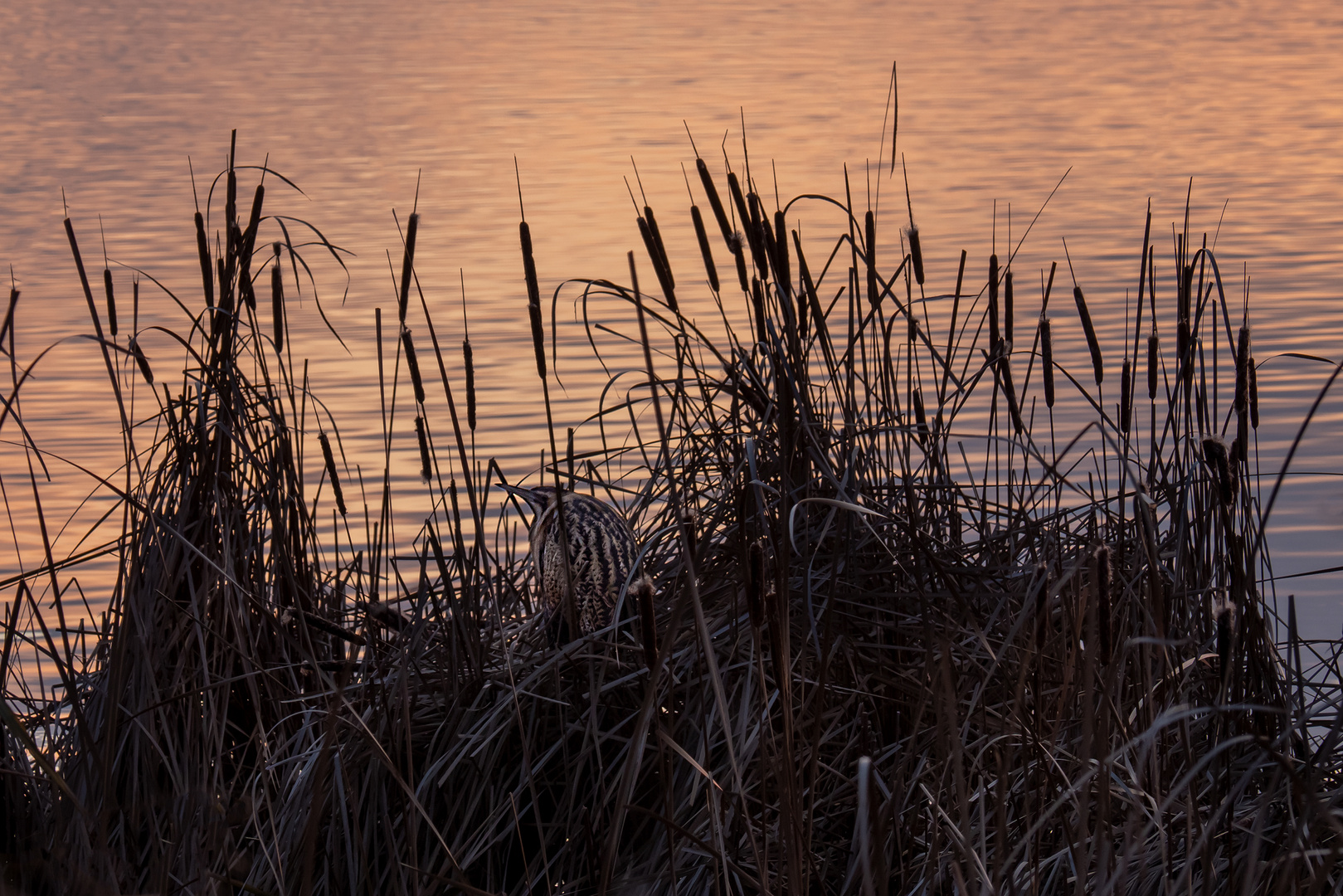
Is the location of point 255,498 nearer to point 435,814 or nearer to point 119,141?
point 435,814

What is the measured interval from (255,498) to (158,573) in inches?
10.7

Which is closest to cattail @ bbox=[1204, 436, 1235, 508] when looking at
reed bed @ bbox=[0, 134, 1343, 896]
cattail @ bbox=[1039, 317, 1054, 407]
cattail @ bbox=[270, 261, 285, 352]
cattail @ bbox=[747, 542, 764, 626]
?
reed bed @ bbox=[0, 134, 1343, 896]

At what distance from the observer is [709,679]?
255 cm

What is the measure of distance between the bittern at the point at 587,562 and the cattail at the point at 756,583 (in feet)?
3.79

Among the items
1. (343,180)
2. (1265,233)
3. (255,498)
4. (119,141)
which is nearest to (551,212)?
(343,180)

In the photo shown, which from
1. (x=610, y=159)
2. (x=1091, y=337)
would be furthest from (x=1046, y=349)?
(x=610, y=159)

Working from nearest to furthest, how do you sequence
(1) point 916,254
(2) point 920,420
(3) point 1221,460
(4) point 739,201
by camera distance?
(3) point 1221,460 → (4) point 739,201 → (1) point 916,254 → (2) point 920,420

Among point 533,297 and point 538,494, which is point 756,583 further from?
point 538,494

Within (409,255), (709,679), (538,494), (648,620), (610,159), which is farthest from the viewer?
(610,159)

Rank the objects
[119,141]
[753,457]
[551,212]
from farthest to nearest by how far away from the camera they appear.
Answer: [119,141] → [551,212] → [753,457]

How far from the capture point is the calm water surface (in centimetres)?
667

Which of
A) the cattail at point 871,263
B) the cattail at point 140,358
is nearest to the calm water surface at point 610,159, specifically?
the cattail at point 140,358

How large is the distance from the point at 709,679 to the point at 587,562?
0.45 meters

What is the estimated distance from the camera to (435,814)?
2504mm
